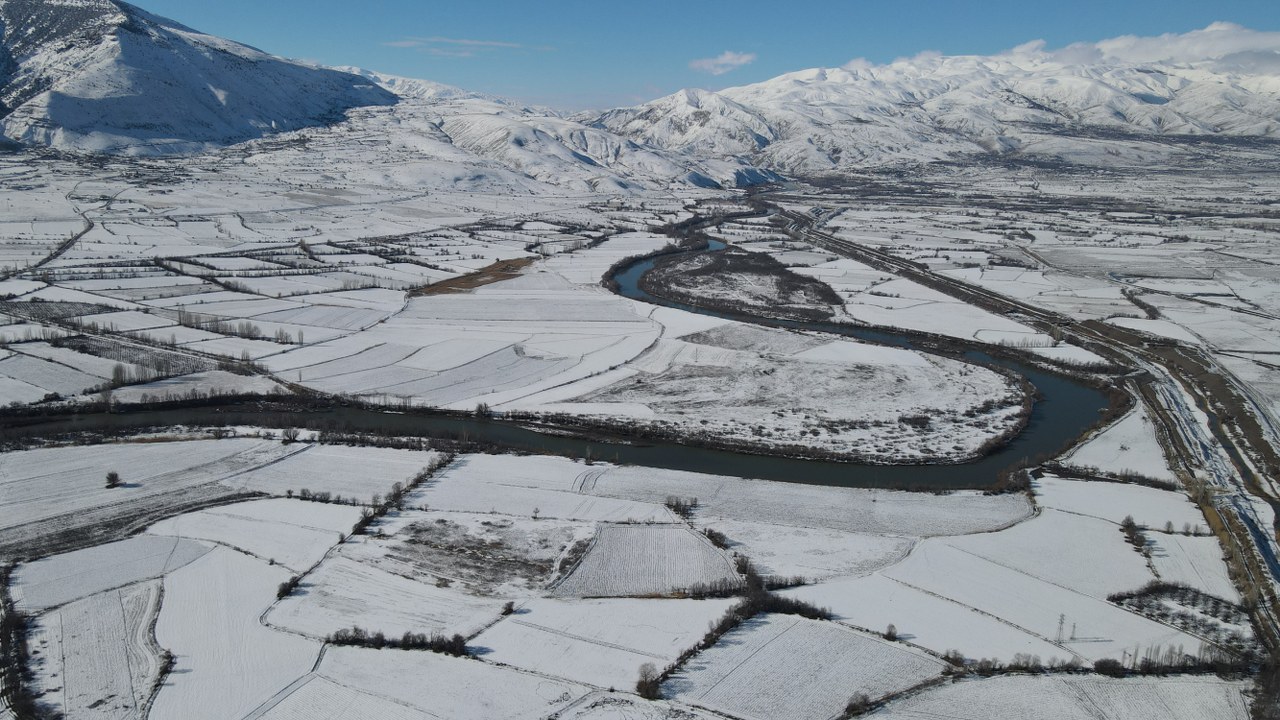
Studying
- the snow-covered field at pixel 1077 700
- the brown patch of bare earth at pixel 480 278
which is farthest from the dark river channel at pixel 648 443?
the brown patch of bare earth at pixel 480 278

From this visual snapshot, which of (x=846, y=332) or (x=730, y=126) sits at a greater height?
(x=730, y=126)

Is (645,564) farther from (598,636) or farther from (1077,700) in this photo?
(1077,700)

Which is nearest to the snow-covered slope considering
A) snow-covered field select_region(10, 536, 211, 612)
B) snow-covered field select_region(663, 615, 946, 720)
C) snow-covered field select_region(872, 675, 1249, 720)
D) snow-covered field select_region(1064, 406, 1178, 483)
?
snow-covered field select_region(10, 536, 211, 612)

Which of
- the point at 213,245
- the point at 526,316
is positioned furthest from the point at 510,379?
the point at 213,245

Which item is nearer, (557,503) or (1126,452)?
(557,503)

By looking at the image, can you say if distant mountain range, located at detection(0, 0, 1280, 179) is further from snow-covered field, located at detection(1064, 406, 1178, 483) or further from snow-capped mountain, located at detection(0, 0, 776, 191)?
snow-covered field, located at detection(1064, 406, 1178, 483)

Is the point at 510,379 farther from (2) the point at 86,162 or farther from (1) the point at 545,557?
(2) the point at 86,162

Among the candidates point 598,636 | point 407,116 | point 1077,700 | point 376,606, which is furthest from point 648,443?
point 407,116
